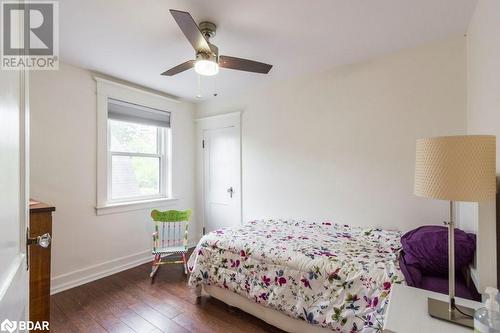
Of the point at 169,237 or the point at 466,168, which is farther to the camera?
the point at 169,237

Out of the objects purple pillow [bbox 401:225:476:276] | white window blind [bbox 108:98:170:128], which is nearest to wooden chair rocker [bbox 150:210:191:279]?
white window blind [bbox 108:98:170:128]

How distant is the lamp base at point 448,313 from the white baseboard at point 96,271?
3178mm

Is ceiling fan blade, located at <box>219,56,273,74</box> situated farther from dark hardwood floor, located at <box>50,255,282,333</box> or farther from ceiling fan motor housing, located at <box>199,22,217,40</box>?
dark hardwood floor, located at <box>50,255,282,333</box>

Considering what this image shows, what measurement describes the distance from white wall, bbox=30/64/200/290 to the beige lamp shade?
3209 millimetres

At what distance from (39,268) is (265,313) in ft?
5.18

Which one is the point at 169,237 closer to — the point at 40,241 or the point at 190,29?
the point at 40,241

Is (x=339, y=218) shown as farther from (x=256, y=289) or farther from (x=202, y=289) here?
(x=202, y=289)

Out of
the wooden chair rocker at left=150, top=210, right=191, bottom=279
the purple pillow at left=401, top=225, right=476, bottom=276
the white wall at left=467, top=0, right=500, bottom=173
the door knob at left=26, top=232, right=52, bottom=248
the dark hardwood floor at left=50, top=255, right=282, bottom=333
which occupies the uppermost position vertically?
the white wall at left=467, top=0, right=500, bottom=173

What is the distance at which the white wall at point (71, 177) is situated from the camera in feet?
8.08

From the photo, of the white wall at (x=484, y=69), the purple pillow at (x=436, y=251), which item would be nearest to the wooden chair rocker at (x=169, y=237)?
the purple pillow at (x=436, y=251)

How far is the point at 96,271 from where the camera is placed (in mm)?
2822

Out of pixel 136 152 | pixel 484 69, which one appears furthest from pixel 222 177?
pixel 484 69

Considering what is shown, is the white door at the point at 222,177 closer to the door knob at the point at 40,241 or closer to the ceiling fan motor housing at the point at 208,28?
the ceiling fan motor housing at the point at 208,28

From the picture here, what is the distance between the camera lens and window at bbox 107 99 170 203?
3102 mm
